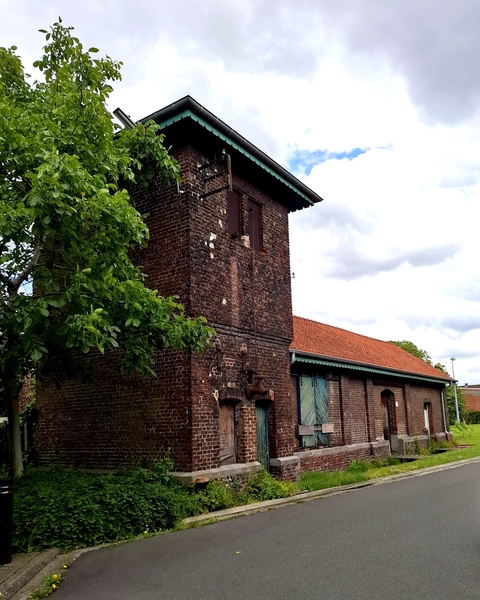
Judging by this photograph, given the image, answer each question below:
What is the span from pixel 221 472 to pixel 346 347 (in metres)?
10.7

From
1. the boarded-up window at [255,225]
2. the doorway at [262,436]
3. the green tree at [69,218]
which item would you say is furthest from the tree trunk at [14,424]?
the boarded-up window at [255,225]

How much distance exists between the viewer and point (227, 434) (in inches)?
462

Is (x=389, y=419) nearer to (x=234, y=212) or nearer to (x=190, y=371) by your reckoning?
(x=234, y=212)

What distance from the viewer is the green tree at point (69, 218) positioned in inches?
272

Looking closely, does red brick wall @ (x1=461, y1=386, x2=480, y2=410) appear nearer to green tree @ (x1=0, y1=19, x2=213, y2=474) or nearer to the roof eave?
the roof eave

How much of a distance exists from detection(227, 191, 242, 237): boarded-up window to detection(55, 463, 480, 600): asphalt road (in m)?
6.29

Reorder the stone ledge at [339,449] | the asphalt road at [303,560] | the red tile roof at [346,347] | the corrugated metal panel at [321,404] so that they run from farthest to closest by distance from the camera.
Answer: the red tile roof at [346,347] < the corrugated metal panel at [321,404] < the stone ledge at [339,449] < the asphalt road at [303,560]

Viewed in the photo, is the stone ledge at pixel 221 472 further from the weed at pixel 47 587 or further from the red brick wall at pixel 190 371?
the weed at pixel 47 587

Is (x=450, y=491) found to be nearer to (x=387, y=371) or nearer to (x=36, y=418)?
(x=387, y=371)

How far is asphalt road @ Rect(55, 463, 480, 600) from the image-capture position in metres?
Result: 5.50

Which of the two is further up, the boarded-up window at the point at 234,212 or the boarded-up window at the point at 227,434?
the boarded-up window at the point at 234,212

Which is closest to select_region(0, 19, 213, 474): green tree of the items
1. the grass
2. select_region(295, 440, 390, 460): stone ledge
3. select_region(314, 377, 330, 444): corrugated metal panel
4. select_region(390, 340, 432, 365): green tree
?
the grass

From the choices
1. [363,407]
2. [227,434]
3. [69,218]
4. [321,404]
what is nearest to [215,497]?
[227,434]

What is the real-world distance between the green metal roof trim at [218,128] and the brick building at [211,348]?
0.03m
